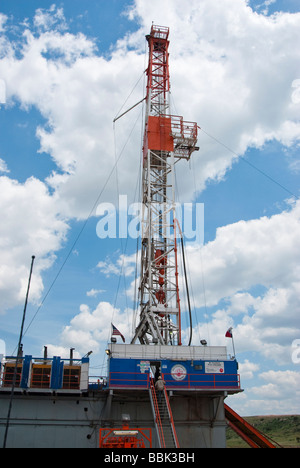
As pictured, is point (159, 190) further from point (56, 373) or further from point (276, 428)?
point (276, 428)

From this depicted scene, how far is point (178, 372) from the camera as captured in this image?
27062 mm

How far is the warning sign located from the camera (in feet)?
89.8

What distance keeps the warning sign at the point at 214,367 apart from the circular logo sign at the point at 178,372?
63.0 inches

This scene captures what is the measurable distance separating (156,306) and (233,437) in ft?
195

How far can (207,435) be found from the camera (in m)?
27.6

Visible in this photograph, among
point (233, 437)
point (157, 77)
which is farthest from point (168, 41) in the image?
point (233, 437)

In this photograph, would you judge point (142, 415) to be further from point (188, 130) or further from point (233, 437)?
point (233, 437)

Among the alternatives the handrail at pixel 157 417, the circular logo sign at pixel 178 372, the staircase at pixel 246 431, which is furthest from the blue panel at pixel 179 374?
the staircase at pixel 246 431

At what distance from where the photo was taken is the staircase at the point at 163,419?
22009mm

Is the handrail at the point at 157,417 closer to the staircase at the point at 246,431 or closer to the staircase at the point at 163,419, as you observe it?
the staircase at the point at 163,419

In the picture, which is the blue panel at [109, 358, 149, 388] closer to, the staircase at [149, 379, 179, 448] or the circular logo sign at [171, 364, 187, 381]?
the staircase at [149, 379, 179, 448]

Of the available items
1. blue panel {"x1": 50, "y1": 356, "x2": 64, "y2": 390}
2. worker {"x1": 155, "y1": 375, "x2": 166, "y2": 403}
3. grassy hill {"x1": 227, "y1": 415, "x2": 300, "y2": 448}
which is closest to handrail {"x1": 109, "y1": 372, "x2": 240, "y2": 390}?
worker {"x1": 155, "y1": 375, "x2": 166, "y2": 403}
